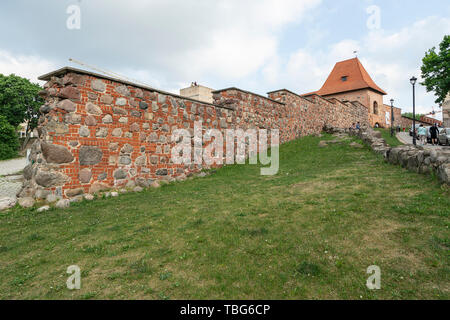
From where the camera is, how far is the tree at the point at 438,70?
26172mm

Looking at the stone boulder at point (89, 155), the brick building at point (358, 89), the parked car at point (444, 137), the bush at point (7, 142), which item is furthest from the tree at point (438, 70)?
the bush at point (7, 142)

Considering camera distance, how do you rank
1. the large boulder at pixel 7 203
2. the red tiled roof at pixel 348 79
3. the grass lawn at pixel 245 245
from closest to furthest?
the grass lawn at pixel 245 245 → the large boulder at pixel 7 203 → the red tiled roof at pixel 348 79

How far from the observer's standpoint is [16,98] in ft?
109

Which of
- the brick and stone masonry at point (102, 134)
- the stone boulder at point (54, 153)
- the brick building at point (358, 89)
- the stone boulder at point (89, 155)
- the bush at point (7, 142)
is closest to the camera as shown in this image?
the stone boulder at point (54, 153)

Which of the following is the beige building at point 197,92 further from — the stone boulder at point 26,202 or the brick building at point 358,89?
the stone boulder at point 26,202

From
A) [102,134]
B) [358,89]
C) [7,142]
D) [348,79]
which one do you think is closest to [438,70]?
[358,89]

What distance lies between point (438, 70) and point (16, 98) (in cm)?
5242

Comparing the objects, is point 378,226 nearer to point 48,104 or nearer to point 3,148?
point 48,104

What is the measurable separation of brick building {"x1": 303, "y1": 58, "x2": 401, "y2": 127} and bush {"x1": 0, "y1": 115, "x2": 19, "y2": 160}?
3985 cm

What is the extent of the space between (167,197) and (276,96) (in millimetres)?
11332

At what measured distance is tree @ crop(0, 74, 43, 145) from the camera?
108 feet

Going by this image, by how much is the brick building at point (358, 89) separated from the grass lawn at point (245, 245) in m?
37.7

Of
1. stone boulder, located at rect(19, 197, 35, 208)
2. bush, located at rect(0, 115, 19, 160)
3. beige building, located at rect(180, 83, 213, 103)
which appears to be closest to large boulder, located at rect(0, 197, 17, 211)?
stone boulder, located at rect(19, 197, 35, 208)
